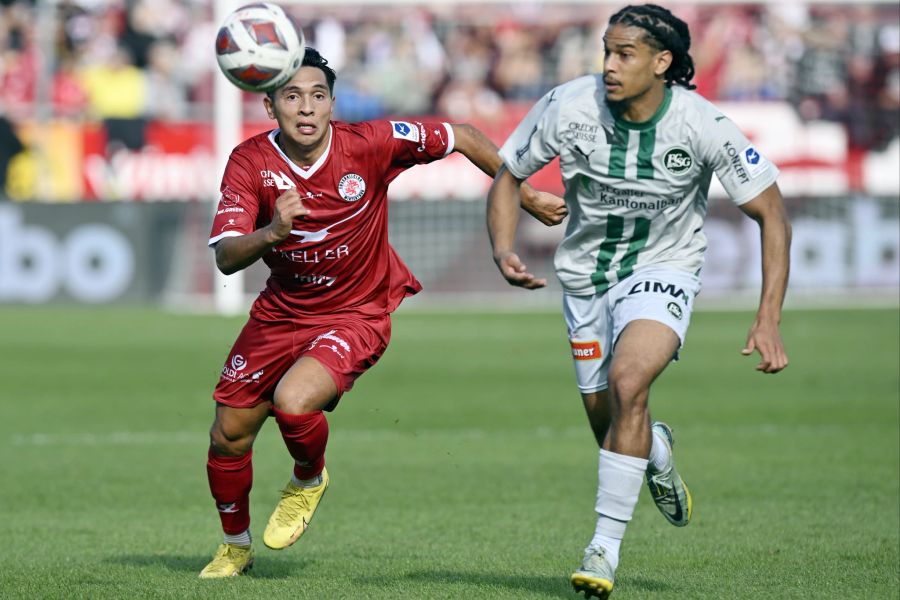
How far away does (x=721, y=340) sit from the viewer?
18375 millimetres

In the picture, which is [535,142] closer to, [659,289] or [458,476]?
[659,289]

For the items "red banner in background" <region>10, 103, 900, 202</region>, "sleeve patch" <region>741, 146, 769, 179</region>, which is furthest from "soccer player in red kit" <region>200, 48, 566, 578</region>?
"red banner in background" <region>10, 103, 900, 202</region>

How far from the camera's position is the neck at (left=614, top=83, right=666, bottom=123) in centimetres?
625

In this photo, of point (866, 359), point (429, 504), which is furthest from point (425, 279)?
point (429, 504)

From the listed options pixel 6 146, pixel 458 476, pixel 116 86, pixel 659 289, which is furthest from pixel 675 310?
pixel 116 86

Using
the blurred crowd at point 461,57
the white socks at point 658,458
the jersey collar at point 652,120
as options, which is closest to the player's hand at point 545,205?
the jersey collar at point 652,120

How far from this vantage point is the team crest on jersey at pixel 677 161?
6238mm

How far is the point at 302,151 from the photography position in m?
6.69

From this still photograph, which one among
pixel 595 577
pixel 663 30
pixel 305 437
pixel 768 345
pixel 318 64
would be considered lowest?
pixel 595 577

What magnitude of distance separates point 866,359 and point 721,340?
2.30 m

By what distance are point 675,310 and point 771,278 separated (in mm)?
424

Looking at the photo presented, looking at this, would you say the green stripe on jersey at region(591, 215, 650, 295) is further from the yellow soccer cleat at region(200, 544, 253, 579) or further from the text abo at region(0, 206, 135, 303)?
the text abo at region(0, 206, 135, 303)

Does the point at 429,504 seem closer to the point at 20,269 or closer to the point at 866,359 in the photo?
the point at 866,359

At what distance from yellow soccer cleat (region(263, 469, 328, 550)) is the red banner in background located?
1543 centimetres
